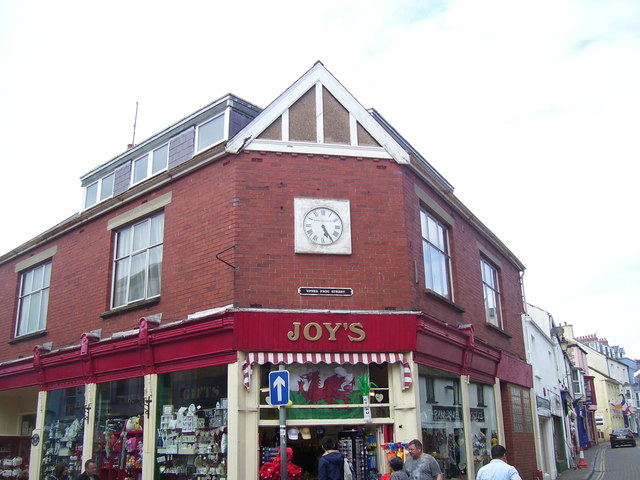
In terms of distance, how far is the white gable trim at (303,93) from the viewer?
12086 mm

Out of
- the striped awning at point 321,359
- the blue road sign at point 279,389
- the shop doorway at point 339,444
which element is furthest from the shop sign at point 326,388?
the blue road sign at point 279,389

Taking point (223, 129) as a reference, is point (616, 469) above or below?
below

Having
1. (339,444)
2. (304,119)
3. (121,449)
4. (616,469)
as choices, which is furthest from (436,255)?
(616,469)

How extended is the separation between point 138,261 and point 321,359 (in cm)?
517

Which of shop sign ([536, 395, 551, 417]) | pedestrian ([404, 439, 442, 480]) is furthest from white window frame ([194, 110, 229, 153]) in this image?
shop sign ([536, 395, 551, 417])

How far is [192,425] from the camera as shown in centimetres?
1127

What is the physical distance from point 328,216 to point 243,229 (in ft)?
5.40

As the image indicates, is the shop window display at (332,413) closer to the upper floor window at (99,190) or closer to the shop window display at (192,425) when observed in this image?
the shop window display at (192,425)

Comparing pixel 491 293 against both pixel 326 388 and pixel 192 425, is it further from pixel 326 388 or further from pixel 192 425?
pixel 192 425

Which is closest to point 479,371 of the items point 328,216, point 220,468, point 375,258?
point 375,258

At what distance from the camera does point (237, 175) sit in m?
11.8

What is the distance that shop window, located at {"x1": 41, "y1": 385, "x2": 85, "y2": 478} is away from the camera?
539 inches

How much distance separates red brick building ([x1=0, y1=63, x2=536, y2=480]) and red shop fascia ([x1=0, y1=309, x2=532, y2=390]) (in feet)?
0.11

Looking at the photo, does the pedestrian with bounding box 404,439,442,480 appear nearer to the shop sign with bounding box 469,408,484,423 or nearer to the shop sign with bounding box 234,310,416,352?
the shop sign with bounding box 234,310,416,352
